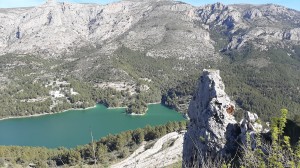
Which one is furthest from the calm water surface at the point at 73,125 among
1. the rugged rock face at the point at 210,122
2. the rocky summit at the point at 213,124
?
the rocky summit at the point at 213,124

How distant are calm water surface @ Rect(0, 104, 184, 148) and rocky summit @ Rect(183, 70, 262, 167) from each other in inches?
2376

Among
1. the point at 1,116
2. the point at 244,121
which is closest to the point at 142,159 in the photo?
the point at 244,121

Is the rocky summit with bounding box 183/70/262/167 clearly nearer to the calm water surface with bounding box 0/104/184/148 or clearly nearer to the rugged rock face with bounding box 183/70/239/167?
the rugged rock face with bounding box 183/70/239/167

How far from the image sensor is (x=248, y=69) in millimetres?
159500

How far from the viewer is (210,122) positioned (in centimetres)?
1625

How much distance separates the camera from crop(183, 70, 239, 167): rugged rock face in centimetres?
1558

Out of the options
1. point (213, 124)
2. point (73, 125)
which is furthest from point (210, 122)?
→ point (73, 125)

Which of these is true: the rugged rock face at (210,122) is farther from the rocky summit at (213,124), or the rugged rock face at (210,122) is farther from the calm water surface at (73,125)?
the calm water surface at (73,125)

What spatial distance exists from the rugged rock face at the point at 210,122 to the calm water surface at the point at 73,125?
60248 millimetres

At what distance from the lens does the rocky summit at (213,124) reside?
49.9 feet

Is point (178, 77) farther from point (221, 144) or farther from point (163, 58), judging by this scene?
point (221, 144)

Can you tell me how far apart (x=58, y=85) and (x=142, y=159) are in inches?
4335

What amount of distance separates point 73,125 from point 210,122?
8646 centimetres

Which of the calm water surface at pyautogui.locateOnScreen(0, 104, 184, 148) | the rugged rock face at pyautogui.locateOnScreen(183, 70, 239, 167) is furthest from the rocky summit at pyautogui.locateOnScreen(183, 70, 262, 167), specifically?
the calm water surface at pyautogui.locateOnScreen(0, 104, 184, 148)
